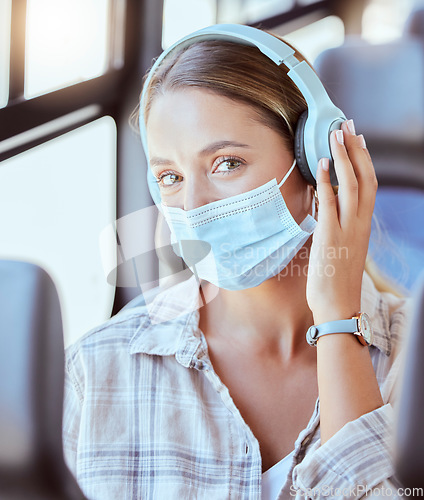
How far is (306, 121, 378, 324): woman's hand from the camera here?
0.78 m

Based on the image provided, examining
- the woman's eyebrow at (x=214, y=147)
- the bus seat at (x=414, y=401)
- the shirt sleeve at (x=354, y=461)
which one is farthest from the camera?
the woman's eyebrow at (x=214, y=147)

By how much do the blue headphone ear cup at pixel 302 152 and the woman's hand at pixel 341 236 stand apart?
5 centimetres

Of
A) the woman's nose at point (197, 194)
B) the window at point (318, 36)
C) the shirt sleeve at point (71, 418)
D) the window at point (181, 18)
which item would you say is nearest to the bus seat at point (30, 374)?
the shirt sleeve at point (71, 418)

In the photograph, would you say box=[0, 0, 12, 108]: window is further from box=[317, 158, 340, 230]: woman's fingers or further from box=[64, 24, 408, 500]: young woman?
box=[317, 158, 340, 230]: woman's fingers

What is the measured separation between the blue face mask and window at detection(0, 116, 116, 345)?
165 millimetres

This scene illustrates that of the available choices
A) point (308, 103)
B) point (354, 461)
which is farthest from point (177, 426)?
point (308, 103)

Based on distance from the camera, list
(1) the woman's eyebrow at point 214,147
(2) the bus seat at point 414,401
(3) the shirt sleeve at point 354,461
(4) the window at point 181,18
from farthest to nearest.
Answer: (4) the window at point 181,18
(1) the woman's eyebrow at point 214,147
(3) the shirt sleeve at point 354,461
(2) the bus seat at point 414,401

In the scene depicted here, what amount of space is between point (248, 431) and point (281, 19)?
694 millimetres

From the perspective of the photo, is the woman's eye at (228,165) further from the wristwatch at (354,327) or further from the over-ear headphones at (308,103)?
the wristwatch at (354,327)

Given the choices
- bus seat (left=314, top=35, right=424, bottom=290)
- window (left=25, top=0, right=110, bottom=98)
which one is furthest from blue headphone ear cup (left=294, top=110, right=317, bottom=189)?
window (left=25, top=0, right=110, bottom=98)

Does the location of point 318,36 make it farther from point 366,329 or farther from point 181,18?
point 366,329

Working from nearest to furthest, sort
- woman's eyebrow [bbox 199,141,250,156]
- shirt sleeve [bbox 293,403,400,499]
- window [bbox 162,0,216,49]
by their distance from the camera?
1. shirt sleeve [bbox 293,403,400,499]
2. woman's eyebrow [bbox 199,141,250,156]
3. window [bbox 162,0,216,49]

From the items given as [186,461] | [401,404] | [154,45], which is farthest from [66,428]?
[154,45]

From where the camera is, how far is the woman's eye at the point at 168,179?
896 millimetres
